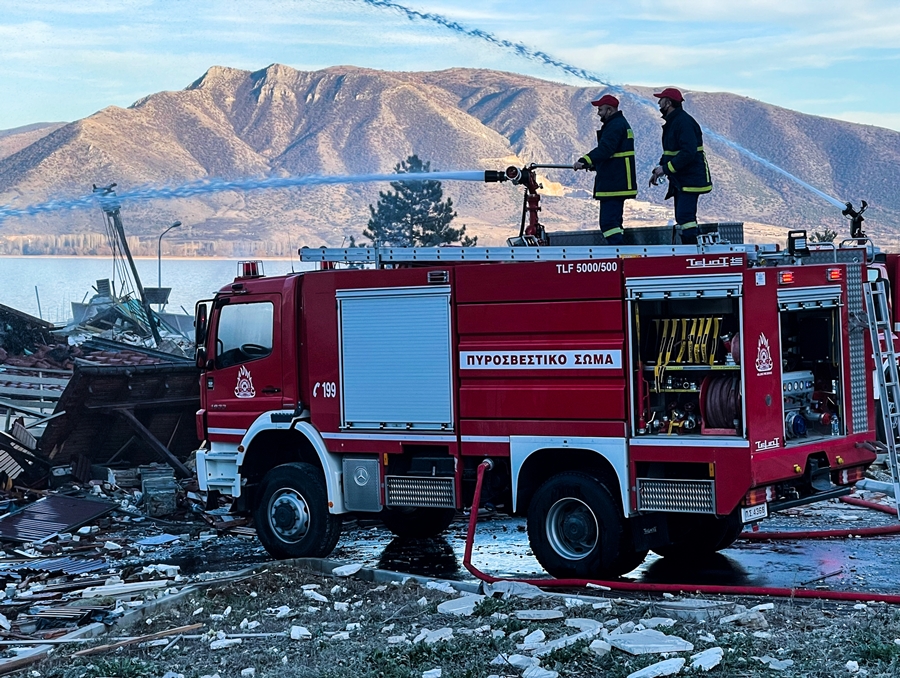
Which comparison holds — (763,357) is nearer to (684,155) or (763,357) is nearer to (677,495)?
(677,495)

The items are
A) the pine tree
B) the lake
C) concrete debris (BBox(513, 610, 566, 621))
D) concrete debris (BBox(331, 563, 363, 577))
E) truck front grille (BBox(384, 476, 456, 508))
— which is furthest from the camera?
the lake

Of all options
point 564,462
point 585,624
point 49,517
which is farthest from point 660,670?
point 49,517

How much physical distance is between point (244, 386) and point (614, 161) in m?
4.24

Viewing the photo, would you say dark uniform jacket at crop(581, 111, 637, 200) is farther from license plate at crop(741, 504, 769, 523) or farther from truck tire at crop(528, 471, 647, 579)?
license plate at crop(741, 504, 769, 523)

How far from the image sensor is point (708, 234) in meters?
10.4

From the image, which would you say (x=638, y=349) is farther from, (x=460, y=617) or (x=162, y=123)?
(x=162, y=123)

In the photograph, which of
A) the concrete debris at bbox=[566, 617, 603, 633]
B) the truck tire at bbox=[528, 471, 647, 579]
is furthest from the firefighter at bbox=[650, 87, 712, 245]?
the concrete debris at bbox=[566, 617, 603, 633]

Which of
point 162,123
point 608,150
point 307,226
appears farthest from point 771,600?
point 162,123

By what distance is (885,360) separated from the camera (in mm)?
9992

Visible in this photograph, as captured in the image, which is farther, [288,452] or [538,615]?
[288,452]

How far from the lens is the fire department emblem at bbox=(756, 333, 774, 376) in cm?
915

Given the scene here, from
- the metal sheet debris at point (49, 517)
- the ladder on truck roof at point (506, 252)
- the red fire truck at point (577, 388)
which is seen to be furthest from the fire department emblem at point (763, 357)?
the metal sheet debris at point (49, 517)

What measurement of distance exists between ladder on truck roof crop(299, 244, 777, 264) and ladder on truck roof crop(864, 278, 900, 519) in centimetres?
93

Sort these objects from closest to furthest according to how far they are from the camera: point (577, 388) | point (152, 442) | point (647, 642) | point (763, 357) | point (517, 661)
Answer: point (517, 661) < point (647, 642) < point (763, 357) < point (577, 388) < point (152, 442)
